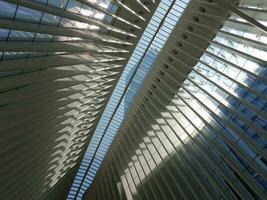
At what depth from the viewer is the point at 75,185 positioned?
41.1 metres

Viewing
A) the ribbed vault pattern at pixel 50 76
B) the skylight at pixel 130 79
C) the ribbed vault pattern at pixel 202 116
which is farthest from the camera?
the skylight at pixel 130 79

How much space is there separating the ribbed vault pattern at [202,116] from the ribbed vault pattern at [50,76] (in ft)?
9.55

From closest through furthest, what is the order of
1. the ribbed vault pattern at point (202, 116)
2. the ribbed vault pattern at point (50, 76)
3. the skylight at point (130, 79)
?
the ribbed vault pattern at point (50, 76) < the ribbed vault pattern at point (202, 116) < the skylight at point (130, 79)

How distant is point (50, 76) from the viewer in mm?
15297

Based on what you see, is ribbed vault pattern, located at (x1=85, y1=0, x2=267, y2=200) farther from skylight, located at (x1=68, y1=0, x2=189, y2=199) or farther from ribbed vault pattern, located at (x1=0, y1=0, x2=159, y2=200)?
ribbed vault pattern, located at (x1=0, y1=0, x2=159, y2=200)

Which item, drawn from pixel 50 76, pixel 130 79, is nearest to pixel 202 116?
pixel 50 76

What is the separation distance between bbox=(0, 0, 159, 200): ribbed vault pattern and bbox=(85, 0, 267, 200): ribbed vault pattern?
2.91m

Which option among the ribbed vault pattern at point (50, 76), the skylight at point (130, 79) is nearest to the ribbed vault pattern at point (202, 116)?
the skylight at point (130, 79)

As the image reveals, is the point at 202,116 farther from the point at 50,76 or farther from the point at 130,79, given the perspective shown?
the point at 130,79

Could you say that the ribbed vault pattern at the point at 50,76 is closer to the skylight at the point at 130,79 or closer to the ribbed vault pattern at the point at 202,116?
the skylight at the point at 130,79

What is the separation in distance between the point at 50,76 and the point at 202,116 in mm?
8159

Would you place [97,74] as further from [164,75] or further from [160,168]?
[160,168]

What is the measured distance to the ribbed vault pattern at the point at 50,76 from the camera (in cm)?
1206

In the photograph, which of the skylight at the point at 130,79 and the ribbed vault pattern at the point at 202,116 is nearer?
the ribbed vault pattern at the point at 202,116
